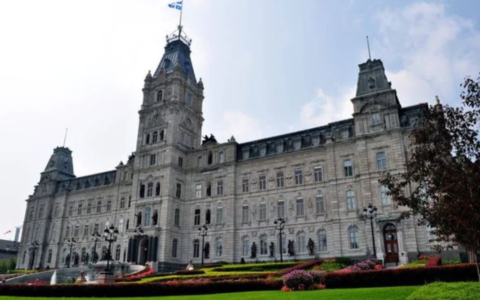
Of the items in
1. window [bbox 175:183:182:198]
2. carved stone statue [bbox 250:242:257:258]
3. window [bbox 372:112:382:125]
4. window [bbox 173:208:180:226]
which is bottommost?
carved stone statue [bbox 250:242:257:258]

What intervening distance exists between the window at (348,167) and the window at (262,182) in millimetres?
10701

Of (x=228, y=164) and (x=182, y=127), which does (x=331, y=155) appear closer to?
(x=228, y=164)

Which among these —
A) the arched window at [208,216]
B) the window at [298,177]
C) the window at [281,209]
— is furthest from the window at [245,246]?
the window at [298,177]

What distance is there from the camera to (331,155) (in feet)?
153

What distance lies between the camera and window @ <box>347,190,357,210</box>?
43562mm

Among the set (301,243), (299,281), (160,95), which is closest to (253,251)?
(301,243)

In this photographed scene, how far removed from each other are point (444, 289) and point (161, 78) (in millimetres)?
52174

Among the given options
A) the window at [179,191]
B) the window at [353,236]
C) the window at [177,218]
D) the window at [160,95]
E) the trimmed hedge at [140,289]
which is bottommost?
the trimmed hedge at [140,289]

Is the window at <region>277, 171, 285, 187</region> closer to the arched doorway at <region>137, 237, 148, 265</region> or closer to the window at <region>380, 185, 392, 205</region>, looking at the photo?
the window at <region>380, 185, 392, 205</region>

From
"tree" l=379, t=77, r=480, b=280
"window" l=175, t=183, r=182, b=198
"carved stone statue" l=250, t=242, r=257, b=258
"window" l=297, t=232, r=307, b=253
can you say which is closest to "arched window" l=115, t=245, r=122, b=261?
"window" l=175, t=183, r=182, b=198

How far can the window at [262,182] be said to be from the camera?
51156 millimetres

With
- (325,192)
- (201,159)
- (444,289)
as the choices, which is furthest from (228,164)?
(444,289)

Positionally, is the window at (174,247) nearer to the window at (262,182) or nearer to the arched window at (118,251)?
the arched window at (118,251)

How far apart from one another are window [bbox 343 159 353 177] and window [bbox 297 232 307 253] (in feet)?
29.3
